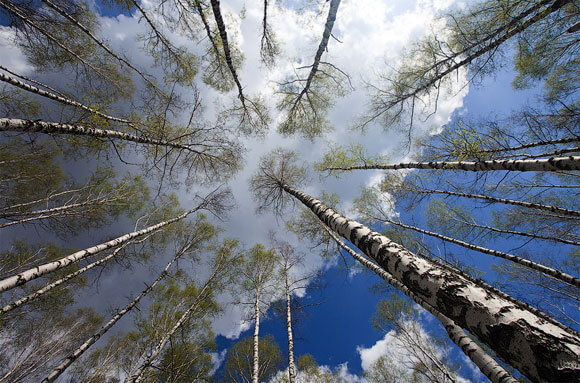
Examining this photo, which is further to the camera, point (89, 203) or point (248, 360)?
point (248, 360)

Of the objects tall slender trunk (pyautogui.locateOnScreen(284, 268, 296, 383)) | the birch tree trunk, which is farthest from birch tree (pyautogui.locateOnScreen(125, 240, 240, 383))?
tall slender trunk (pyautogui.locateOnScreen(284, 268, 296, 383))

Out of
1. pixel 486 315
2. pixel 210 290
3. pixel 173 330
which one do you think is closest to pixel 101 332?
pixel 173 330

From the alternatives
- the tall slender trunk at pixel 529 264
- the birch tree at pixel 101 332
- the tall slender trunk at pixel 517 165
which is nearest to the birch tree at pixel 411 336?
the tall slender trunk at pixel 529 264

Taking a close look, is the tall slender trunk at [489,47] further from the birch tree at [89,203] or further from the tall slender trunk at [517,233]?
the birch tree at [89,203]

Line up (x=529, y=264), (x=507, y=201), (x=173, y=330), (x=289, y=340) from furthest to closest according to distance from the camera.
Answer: (x=289, y=340) → (x=173, y=330) → (x=507, y=201) → (x=529, y=264)

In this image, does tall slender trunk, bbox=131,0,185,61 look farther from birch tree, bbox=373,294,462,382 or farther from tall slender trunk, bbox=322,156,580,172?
birch tree, bbox=373,294,462,382

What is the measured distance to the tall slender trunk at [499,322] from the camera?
0.98 meters

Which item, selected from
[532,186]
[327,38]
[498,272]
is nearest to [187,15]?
[327,38]

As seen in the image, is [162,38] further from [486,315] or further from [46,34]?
[486,315]

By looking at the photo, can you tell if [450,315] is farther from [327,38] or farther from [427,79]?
[427,79]

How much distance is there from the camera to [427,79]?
263 inches

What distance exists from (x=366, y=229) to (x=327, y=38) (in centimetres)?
493

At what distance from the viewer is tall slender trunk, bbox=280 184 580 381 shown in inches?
38.5

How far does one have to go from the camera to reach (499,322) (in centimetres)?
119
